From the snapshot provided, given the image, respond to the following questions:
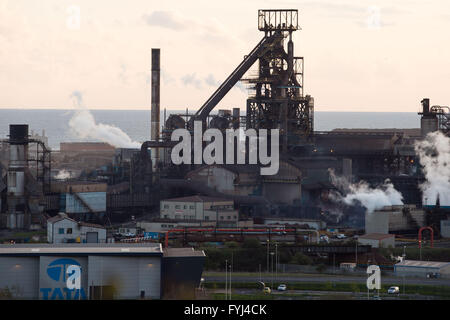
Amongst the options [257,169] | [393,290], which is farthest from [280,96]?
[393,290]

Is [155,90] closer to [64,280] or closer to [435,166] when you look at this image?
[435,166]

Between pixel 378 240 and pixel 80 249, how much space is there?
22.4 m

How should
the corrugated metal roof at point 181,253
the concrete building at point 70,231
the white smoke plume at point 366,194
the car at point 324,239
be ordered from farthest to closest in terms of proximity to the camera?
1. the white smoke plume at point 366,194
2. the car at point 324,239
3. the concrete building at point 70,231
4. the corrugated metal roof at point 181,253

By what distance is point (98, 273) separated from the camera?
137 feet

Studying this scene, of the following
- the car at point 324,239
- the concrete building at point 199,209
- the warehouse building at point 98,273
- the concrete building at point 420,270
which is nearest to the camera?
the warehouse building at point 98,273

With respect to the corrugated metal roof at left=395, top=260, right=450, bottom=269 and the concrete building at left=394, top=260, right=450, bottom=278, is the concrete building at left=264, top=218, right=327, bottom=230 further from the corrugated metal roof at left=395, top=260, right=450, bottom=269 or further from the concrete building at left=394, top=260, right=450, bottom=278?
the concrete building at left=394, top=260, right=450, bottom=278

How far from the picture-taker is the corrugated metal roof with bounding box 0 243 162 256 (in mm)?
41938

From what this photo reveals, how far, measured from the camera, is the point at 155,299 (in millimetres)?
41406

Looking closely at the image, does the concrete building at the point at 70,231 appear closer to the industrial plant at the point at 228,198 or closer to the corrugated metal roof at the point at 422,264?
the industrial plant at the point at 228,198

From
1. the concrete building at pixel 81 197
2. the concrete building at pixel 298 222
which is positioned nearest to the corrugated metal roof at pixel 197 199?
the concrete building at pixel 298 222

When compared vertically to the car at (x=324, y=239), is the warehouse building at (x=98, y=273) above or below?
below

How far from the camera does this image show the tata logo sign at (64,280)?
4112 cm

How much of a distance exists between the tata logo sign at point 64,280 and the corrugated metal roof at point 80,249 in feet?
1.70
